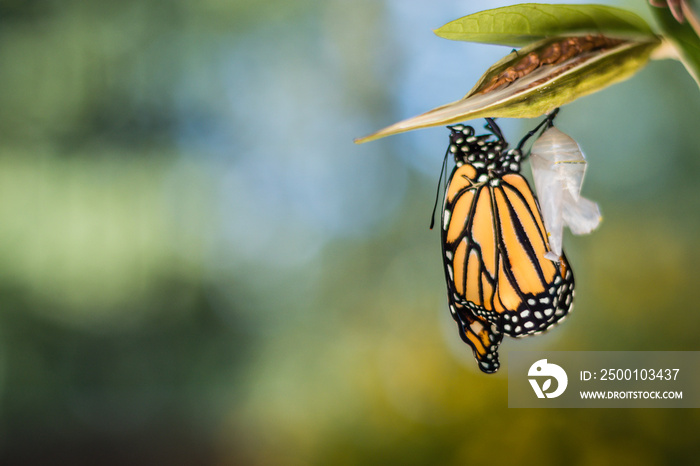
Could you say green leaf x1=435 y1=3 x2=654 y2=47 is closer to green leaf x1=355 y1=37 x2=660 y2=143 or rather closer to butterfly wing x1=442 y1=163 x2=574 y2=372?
green leaf x1=355 y1=37 x2=660 y2=143

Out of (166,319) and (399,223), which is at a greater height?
(399,223)

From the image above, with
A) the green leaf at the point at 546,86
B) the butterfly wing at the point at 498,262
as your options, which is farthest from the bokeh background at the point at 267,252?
the green leaf at the point at 546,86

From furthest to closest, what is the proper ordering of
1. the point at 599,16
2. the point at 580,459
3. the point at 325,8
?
the point at 325,8 → the point at 580,459 → the point at 599,16

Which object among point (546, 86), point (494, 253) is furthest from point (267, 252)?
point (546, 86)

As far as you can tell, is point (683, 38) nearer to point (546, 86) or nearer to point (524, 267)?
point (546, 86)

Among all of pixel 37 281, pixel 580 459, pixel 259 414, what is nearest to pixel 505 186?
pixel 580 459

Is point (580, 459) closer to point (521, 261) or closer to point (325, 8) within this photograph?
point (521, 261)
